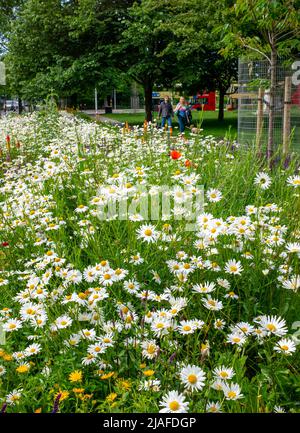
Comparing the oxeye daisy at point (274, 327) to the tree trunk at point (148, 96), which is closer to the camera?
the oxeye daisy at point (274, 327)

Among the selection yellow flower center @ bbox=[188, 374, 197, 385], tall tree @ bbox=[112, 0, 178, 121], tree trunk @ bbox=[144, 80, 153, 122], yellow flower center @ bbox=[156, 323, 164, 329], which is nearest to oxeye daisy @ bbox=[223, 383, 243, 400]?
yellow flower center @ bbox=[188, 374, 197, 385]

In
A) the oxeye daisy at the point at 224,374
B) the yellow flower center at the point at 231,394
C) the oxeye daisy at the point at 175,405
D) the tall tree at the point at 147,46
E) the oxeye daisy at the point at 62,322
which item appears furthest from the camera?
the tall tree at the point at 147,46

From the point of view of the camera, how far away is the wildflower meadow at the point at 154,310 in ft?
6.07

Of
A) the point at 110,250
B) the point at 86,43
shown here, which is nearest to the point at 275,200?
the point at 110,250

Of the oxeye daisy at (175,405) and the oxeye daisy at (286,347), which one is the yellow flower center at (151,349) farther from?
the oxeye daisy at (286,347)

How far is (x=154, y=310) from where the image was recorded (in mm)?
2275

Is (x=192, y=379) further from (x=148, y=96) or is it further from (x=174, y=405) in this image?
(x=148, y=96)

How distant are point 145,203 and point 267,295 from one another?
3.10ft

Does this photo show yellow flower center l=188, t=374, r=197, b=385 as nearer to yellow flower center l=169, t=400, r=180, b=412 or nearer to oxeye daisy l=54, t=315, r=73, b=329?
yellow flower center l=169, t=400, r=180, b=412

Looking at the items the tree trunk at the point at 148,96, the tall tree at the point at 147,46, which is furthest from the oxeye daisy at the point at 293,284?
the tree trunk at the point at 148,96

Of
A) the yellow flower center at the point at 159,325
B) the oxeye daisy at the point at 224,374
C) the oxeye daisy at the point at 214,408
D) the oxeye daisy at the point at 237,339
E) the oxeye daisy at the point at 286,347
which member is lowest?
A: the oxeye daisy at the point at 214,408

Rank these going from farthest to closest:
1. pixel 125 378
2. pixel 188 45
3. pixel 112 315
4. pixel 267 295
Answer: pixel 188 45
pixel 267 295
pixel 112 315
pixel 125 378

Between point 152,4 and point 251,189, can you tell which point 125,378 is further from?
point 152,4

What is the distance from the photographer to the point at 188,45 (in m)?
20.3
